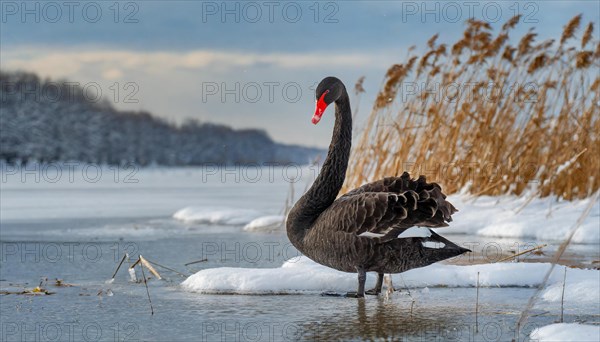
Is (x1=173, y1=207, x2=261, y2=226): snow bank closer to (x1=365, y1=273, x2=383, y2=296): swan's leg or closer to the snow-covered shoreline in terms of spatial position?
the snow-covered shoreline

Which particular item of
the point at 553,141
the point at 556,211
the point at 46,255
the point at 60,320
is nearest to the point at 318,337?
the point at 60,320

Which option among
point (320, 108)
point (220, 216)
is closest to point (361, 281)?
point (320, 108)

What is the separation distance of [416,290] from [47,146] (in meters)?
54.8

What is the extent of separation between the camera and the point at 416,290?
3.89 meters

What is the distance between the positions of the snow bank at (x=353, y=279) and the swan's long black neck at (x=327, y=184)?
0.23m

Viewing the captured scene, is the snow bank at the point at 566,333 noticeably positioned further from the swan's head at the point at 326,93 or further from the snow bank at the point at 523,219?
the snow bank at the point at 523,219

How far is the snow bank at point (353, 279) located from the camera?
3707mm

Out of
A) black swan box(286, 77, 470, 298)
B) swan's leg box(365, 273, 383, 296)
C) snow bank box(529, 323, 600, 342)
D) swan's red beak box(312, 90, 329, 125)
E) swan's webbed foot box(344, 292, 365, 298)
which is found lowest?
snow bank box(529, 323, 600, 342)

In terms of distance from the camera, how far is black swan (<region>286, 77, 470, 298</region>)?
3.36 metres

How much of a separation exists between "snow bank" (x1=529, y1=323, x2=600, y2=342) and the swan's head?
5.16 feet

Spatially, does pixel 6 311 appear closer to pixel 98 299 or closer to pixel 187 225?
pixel 98 299

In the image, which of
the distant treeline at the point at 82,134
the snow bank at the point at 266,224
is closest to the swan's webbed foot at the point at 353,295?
the snow bank at the point at 266,224

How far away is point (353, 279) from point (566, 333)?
1409 millimetres

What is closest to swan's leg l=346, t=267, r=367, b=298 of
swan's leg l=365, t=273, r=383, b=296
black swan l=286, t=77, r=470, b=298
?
black swan l=286, t=77, r=470, b=298
